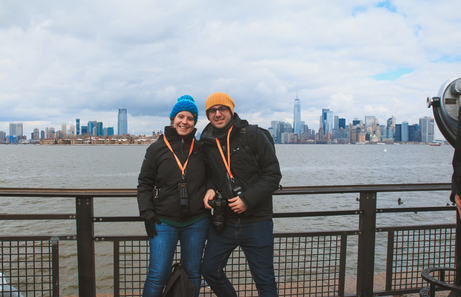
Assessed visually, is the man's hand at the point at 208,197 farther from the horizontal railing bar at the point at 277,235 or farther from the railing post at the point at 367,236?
the railing post at the point at 367,236

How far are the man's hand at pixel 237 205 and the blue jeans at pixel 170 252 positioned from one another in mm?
367

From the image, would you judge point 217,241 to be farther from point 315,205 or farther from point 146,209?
point 315,205

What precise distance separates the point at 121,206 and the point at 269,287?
14.5 metres

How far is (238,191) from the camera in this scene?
254 centimetres

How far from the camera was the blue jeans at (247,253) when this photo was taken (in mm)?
2611

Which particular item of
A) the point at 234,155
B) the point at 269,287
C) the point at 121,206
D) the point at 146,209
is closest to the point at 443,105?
the point at 234,155

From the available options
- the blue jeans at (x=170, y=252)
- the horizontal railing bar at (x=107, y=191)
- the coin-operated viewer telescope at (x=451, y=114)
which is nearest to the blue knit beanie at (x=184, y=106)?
the horizontal railing bar at (x=107, y=191)

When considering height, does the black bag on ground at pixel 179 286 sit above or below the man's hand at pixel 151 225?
below

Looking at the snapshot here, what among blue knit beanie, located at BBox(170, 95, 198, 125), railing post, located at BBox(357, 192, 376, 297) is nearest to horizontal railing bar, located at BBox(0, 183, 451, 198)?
railing post, located at BBox(357, 192, 376, 297)

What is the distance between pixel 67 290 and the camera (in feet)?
21.9

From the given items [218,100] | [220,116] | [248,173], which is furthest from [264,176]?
[218,100]

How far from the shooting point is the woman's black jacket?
103 inches

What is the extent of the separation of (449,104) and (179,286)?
8.97 ft

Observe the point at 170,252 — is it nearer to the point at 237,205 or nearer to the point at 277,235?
the point at 237,205
